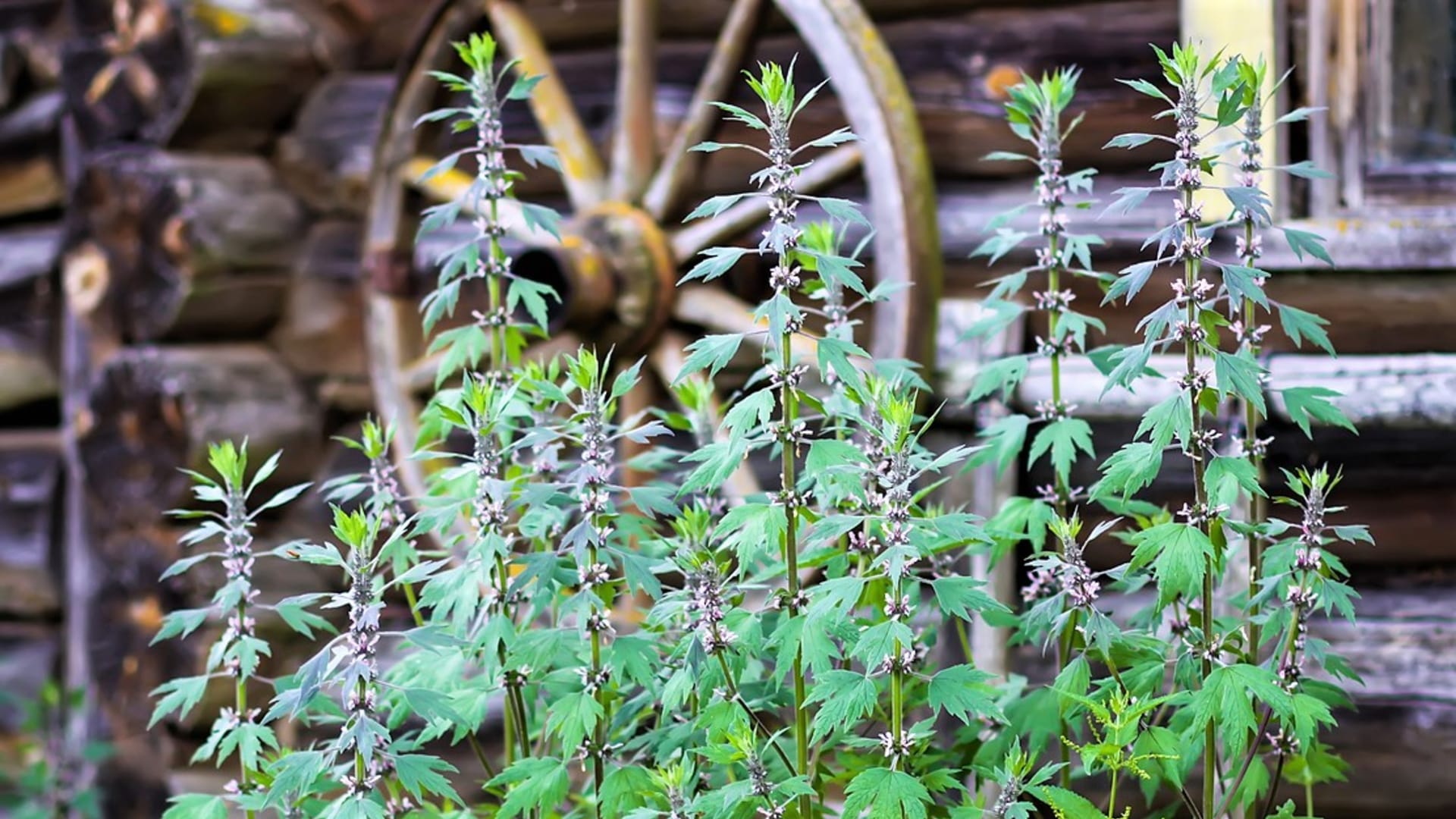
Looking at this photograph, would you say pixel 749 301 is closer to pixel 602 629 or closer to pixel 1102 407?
pixel 1102 407

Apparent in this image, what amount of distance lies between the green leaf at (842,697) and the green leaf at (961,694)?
0.20 ft

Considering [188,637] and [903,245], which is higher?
[903,245]

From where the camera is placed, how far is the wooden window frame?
7.44 ft

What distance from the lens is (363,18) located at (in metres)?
3.14

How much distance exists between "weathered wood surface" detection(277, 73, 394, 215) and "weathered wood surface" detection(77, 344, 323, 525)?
0.37 meters

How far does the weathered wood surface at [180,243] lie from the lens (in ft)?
9.67

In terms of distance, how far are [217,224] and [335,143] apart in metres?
0.32

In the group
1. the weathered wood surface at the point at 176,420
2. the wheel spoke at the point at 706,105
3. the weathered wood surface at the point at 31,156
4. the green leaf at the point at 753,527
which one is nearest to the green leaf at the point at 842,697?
the green leaf at the point at 753,527

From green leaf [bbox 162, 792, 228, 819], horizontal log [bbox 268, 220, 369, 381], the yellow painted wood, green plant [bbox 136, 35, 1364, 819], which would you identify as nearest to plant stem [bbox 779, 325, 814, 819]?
green plant [bbox 136, 35, 1364, 819]

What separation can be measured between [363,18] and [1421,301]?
2.19 m

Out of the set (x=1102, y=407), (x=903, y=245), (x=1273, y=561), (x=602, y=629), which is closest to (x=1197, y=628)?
(x=1273, y=561)

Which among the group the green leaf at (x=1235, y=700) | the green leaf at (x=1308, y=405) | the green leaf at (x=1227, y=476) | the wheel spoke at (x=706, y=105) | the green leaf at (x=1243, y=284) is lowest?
the green leaf at (x=1235, y=700)

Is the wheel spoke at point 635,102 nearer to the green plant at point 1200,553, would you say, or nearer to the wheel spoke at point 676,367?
the wheel spoke at point 676,367

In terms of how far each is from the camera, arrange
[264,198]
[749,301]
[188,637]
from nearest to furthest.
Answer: [749,301] < [188,637] < [264,198]
